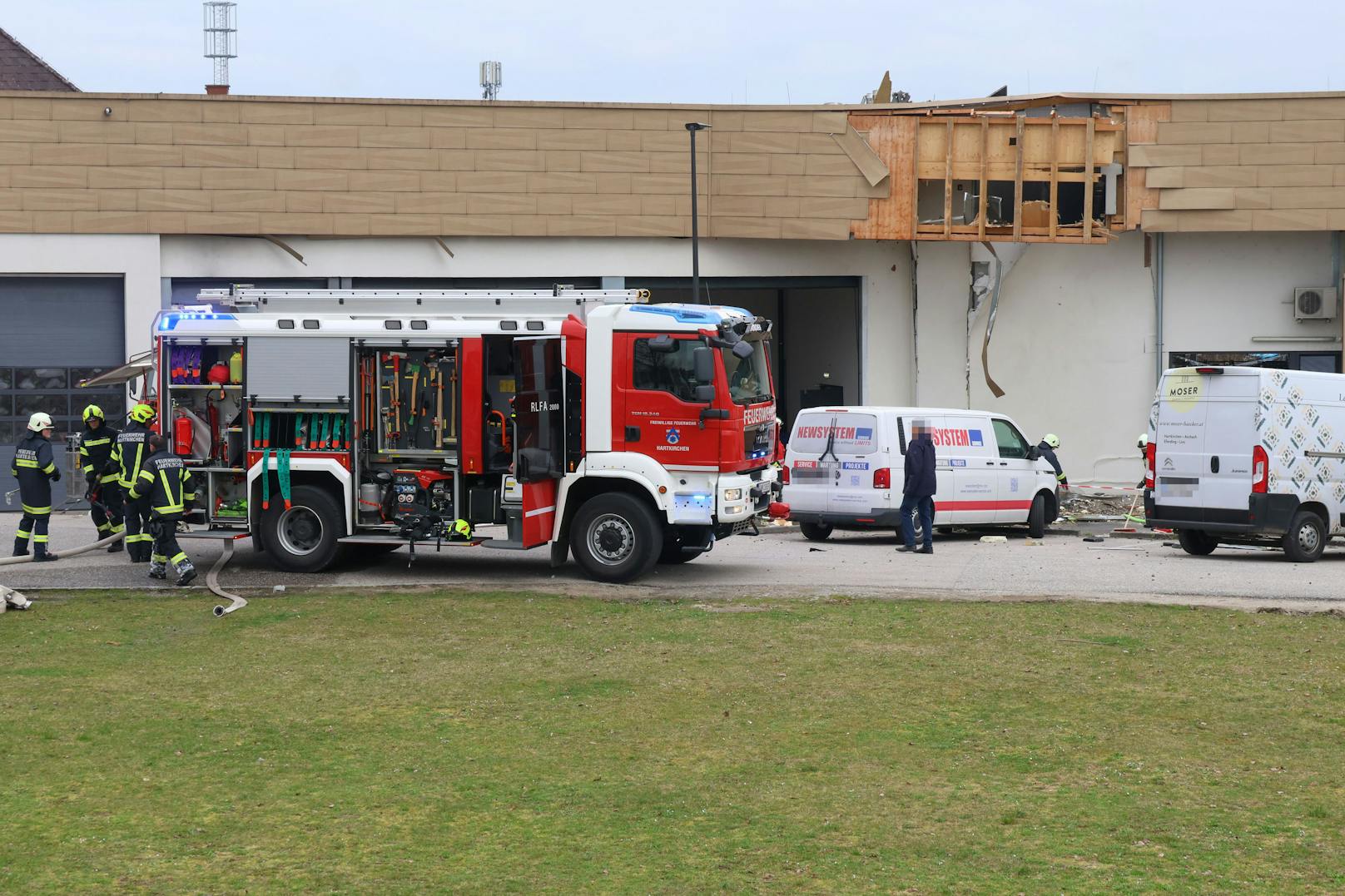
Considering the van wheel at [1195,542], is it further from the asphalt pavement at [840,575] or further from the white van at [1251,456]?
the white van at [1251,456]

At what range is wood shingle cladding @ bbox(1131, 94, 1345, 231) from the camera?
28.2 m

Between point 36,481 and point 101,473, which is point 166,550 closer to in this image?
point 36,481

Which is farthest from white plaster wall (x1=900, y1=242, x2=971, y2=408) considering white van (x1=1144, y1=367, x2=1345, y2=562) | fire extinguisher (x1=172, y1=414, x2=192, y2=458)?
fire extinguisher (x1=172, y1=414, x2=192, y2=458)

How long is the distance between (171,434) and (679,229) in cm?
1396

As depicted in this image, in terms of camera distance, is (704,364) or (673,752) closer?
(673,752)

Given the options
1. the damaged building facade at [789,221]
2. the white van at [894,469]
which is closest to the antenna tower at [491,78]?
the damaged building facade at [789,221]

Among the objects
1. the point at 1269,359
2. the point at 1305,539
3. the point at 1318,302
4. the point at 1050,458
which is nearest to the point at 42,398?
the point at 1050,458

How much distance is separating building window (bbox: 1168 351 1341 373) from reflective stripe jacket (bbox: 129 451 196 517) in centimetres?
2087

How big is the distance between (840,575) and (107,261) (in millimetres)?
16031

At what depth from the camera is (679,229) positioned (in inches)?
1114

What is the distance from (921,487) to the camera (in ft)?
61.5

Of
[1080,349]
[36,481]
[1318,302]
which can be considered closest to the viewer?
[36,481]

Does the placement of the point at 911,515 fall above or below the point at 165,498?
below

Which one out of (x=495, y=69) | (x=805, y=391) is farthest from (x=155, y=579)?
(x=495, y=69)
